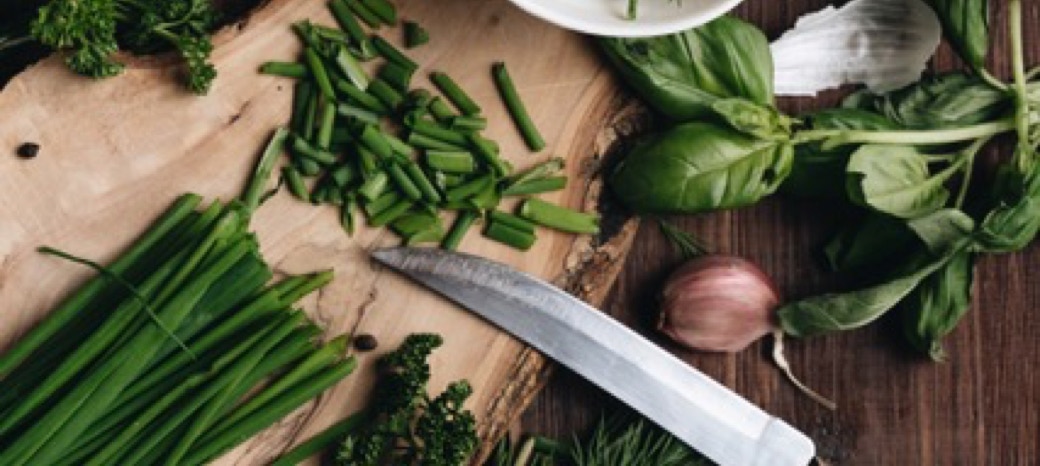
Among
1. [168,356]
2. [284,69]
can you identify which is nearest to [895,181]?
[284,69]

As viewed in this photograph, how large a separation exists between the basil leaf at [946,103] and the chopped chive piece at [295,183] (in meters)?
0.83

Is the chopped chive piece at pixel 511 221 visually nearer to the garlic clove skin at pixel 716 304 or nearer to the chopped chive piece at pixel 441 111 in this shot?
the chopped chive piece at pixel 441 111

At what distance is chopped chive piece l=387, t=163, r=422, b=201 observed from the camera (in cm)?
240

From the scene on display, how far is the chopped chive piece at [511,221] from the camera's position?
244 centimetres

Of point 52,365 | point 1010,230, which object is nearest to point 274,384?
point 52,365

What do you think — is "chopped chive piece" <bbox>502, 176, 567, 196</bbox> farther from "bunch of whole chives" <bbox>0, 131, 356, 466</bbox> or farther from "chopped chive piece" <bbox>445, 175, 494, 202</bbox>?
"bunch of whole chives" <bbox>0, 131, 356, 466</bbox>

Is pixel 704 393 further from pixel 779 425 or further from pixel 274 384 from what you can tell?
pixel 274 384

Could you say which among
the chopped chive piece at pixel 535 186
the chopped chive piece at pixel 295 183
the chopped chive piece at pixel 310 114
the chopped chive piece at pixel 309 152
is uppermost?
the chopped chive piece at pixel 310 114

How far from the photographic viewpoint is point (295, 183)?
238cm

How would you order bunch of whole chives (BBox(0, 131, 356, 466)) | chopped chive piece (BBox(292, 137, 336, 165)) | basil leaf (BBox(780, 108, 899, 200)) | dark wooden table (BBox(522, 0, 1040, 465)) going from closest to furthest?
bunch of whole chives (BBox(0, 131, 356, 466)) → chopped chive piece (BBox(292, 137, 336, 165)) → basil leaf (BBox(780, 108, 899, 200)) → dark wooden table (BBox(522, 0, 1040, 465))

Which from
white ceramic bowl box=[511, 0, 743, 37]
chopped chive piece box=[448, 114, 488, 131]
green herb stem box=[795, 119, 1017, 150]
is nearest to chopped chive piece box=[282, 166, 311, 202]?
chopped chive piece box=[448, 114, 488, 131]

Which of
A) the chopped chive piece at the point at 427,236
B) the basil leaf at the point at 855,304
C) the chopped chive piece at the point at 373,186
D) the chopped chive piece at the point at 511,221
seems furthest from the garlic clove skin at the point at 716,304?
the chopped chive piece at the point at 373,186

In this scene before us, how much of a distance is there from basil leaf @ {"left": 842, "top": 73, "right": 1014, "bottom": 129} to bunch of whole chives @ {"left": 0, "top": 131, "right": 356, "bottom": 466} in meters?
0.87

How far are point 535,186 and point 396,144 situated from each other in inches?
8.0
